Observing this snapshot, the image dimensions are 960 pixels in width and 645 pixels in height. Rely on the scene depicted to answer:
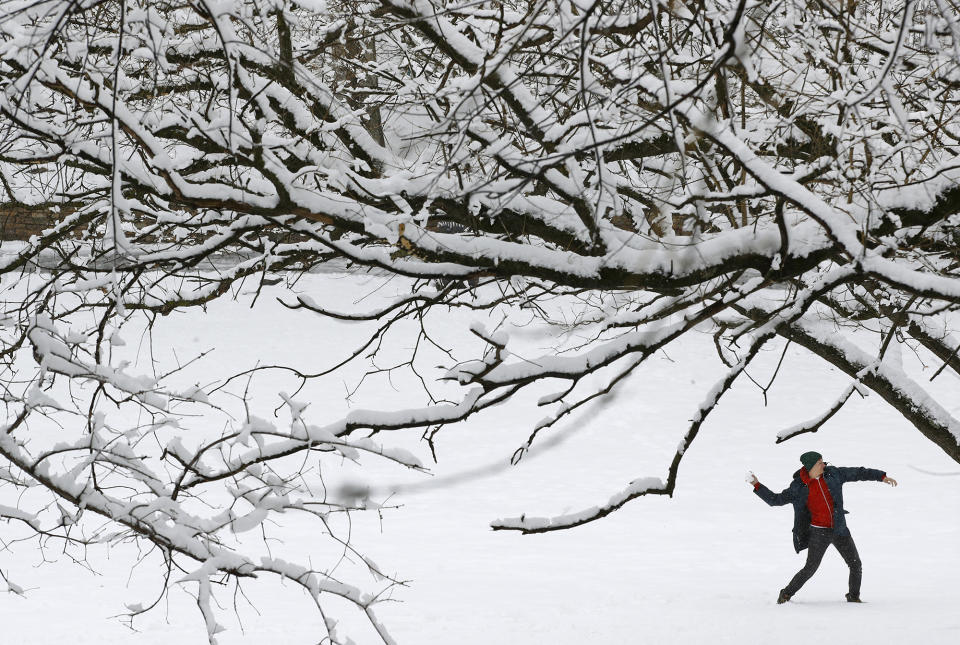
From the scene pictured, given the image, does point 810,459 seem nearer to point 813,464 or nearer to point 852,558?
point 813,464

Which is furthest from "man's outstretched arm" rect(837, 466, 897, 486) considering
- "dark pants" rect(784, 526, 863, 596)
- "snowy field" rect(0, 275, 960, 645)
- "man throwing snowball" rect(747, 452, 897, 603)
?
"snowy field" rect(0, 275, 960, 645)

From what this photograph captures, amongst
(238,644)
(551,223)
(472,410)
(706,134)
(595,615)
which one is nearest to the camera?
(706,134)

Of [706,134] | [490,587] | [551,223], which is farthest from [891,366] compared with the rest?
[490,587]

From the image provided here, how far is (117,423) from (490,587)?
6987 millimetres

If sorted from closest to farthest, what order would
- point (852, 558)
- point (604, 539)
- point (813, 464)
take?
point (852, 558)
point (813, 464)
point (604, 539)

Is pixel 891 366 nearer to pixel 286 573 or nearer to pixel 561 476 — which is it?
pixel 286 573

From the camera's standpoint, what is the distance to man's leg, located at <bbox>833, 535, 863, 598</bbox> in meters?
7.48

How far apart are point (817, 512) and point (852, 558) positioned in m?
0.43

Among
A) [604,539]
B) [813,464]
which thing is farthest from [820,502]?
[604,539]

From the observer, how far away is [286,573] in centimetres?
344

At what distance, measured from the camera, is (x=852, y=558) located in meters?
7.50

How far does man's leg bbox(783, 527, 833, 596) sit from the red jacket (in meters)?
0.06

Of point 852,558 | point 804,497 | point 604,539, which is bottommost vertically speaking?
point 852,558

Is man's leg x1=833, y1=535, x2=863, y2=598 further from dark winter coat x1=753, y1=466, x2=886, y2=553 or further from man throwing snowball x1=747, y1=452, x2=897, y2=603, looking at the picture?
dark winter coat x1=753, y1=466, x2=886, y2=553
